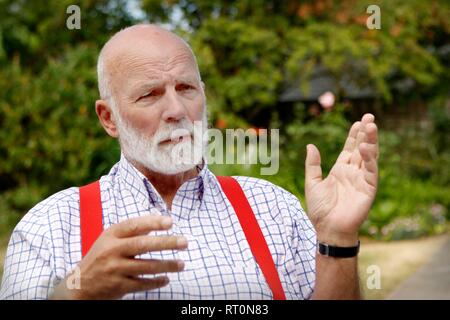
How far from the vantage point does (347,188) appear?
128 cm

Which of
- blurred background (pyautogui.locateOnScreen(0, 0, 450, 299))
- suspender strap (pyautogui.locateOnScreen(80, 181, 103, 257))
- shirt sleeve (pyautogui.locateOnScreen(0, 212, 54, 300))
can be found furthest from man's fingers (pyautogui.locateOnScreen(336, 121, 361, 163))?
blurred background (pyautogui.locateOnScreen(0, 0, 450, 299))

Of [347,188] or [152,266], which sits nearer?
[152,266]

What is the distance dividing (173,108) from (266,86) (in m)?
5.61

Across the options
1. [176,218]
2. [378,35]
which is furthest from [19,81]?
[176,218]

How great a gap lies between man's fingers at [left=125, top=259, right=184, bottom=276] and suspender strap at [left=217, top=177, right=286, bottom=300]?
Answer: 36 cm

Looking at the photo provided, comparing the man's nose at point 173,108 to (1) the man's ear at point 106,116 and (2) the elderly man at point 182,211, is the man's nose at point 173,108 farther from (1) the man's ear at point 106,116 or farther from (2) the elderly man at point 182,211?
(1) the man's ear at point 106,116

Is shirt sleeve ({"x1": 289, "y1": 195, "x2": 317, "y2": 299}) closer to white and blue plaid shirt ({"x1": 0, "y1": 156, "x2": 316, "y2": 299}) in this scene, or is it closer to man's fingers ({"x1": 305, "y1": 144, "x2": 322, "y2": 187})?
white and blue plaid shirt ({"x1": 0, "y1": 156, "x2": 316, "y2": 299})

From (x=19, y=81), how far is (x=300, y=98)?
4.02 meters

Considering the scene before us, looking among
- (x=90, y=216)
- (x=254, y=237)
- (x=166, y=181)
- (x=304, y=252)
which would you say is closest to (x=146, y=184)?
(x=166, y=181)

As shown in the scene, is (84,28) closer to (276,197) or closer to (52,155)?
(52,155)

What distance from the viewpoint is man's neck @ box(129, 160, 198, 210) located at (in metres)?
1.51

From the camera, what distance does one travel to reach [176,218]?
4.81ft

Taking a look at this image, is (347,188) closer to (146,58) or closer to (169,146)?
(169,146)

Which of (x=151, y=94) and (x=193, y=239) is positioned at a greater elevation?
(x=151, y=94)
